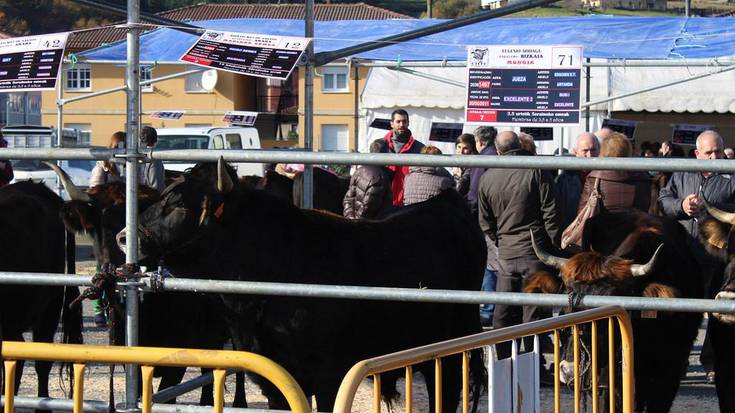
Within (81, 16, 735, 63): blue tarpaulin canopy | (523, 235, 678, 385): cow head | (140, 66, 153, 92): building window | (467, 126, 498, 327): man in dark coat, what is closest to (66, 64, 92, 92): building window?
(140, 66, 153, 92): building window

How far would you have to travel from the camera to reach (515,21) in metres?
19.2

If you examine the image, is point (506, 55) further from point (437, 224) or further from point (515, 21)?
point (515, 21)

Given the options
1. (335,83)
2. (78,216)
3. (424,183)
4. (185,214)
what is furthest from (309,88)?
(335,83)

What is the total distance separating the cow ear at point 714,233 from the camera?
6.18 m

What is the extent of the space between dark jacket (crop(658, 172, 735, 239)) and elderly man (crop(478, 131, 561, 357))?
2.70ft

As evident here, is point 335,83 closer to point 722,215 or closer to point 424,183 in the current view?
point 424,183

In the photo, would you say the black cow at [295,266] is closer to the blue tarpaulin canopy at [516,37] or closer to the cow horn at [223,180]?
the cow horn at [223,180]

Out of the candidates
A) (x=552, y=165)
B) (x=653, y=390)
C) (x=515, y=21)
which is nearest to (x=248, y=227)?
(x=552, y=165)

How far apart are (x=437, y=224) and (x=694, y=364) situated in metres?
3.73

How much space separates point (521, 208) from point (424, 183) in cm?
166

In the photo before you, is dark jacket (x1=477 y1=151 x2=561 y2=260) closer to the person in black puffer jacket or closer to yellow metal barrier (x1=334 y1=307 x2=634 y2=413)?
the person in black puffer jacket

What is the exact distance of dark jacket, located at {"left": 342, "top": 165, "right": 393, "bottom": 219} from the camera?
9195mm

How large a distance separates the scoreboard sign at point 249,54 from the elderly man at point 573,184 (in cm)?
350

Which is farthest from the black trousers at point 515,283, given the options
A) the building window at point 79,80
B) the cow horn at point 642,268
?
the building window at point 79,80
